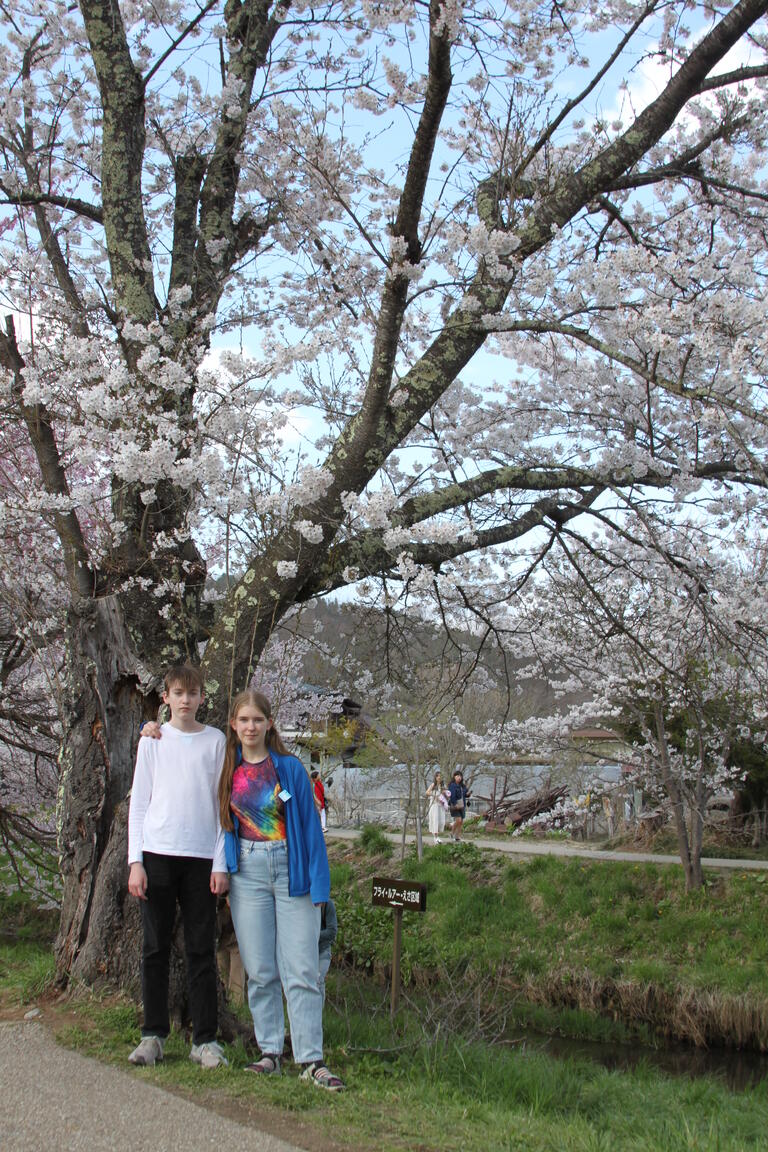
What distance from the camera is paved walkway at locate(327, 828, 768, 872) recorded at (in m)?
13.1

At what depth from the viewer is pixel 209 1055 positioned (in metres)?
3.62

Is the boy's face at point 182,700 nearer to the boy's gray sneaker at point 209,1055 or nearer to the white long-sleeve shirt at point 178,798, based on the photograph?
the white long-sleeve shirt at point 178,798

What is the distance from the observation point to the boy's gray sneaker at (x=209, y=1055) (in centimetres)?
359

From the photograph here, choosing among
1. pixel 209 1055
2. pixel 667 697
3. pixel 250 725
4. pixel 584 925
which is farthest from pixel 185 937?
pixel 667 697

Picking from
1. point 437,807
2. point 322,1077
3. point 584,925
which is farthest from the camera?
point 437,807

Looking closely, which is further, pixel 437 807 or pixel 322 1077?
pixel 437 807

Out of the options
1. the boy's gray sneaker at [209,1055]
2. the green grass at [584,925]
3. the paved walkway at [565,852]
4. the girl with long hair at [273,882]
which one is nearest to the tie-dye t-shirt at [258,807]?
the girl with long hair at [273,882]

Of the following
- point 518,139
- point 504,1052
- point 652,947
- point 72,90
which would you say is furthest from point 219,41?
point 652,947

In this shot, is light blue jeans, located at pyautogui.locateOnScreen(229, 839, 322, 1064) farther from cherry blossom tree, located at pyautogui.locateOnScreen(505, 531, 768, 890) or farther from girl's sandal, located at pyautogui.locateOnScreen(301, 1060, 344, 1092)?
cherry blossom tree, located at pyautogui.locateOnScreen(505, 531, 768, 890)

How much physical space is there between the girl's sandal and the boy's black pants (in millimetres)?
421

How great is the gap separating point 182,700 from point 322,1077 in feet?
5.09

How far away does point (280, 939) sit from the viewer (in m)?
3.76

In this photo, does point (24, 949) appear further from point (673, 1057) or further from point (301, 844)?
point (673, 1057)

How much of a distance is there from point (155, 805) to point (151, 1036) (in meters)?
0.88
